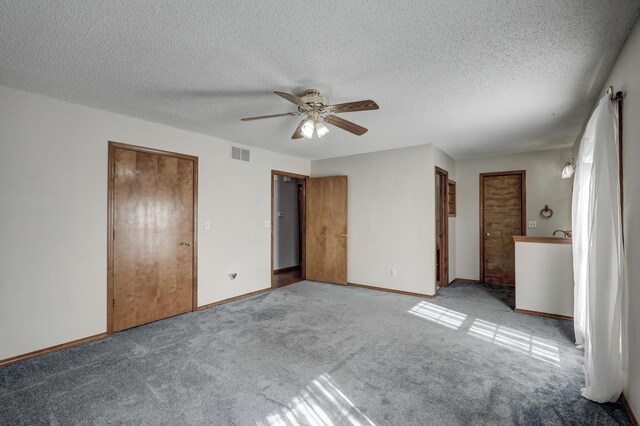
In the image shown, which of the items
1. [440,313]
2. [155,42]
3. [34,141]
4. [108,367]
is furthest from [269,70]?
[440,313]

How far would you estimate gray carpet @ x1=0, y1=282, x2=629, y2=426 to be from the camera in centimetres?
190

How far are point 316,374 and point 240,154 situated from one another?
340 centimetres

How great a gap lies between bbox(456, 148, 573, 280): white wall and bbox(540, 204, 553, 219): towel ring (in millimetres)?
54

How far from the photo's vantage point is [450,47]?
1984 mm

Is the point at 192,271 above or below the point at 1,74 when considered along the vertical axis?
below

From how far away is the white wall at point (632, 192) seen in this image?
5.78 ft

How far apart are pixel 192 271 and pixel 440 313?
11.1 feet

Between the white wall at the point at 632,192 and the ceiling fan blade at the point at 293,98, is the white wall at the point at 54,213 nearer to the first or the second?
the ceiling fan blade at the point at 293,98

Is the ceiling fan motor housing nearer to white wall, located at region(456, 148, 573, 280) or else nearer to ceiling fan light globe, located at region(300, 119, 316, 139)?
ceiling fan light globe, located at region(300, 119, 316, 139)

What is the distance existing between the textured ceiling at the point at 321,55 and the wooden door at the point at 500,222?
86.8 inches

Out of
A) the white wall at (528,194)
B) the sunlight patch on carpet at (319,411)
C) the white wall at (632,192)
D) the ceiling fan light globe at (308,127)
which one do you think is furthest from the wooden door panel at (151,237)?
the white wall at (528,194)

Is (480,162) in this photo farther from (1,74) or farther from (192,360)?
(1,74)

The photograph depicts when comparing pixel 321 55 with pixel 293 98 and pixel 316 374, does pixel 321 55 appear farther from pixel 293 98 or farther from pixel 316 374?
pixel 316 374

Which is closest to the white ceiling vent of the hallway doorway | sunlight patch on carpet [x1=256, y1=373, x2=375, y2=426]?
the hallway doorway
